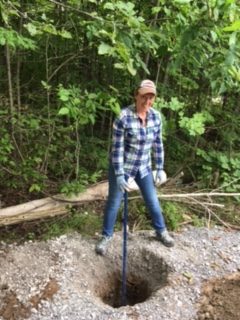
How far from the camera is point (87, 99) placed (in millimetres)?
4852

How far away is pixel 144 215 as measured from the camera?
228 inches

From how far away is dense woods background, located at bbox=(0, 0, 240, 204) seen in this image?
4660mm

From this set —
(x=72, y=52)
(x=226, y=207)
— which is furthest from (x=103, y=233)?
(x=72, y=52)

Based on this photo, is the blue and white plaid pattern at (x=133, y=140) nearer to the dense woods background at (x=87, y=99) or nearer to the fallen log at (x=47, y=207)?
the dense woods background at (x=87, y=99)

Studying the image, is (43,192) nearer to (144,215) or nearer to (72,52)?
(144,215)

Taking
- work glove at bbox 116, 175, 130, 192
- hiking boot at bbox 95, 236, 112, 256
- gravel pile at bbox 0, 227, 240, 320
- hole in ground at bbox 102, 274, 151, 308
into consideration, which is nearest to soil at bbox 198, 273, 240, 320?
gravel pile at bbox 0, 227, 240, 320

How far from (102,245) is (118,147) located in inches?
49.7

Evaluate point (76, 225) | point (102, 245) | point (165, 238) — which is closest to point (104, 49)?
point (102, 245)

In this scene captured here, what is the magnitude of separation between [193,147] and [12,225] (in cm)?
295

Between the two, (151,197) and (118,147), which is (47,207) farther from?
(118,147)

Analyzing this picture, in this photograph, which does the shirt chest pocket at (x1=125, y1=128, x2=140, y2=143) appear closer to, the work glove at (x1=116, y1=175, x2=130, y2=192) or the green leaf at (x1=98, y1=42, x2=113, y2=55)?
the work glove at (x1=116, y1=175, x2=130, y2=192)

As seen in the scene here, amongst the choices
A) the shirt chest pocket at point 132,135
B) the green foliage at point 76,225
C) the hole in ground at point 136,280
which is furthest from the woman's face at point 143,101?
the green foliage at point 76,225

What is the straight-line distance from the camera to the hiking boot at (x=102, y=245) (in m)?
5.09

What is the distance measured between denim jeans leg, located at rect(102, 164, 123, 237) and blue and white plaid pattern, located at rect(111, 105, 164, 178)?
0.18m
